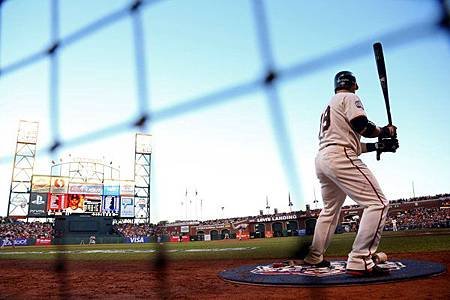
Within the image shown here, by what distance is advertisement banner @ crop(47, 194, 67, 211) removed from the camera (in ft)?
118

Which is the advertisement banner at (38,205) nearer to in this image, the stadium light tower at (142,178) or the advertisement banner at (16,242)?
the advertisement banner at (16,242)

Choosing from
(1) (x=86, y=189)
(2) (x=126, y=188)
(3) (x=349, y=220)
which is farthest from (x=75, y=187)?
(3) (x=349, y=220)

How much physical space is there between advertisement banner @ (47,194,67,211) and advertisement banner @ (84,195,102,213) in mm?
2006

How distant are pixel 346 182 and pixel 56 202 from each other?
37.9m

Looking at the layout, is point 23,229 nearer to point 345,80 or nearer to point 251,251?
point 251,251

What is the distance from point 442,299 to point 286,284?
1.02 m

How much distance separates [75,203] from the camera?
3684cm

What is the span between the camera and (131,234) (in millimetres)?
43125

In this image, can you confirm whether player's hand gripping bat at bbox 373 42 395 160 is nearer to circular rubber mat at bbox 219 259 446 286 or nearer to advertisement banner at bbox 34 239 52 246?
circular rubber mat at bbox 219 259 446 286

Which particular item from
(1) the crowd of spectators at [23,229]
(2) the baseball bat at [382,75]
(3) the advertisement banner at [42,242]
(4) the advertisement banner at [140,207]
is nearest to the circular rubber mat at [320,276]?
(2) the baseball bat at [382,75]

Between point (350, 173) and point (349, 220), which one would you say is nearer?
point (350, 173)

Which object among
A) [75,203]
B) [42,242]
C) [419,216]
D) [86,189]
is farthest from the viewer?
[86,189]

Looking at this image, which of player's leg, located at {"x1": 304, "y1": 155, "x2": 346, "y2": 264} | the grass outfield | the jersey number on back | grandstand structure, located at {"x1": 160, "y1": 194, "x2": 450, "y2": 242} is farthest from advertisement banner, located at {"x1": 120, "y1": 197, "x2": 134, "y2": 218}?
the jersey number on back

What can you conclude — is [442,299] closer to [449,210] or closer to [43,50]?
[43,50]
